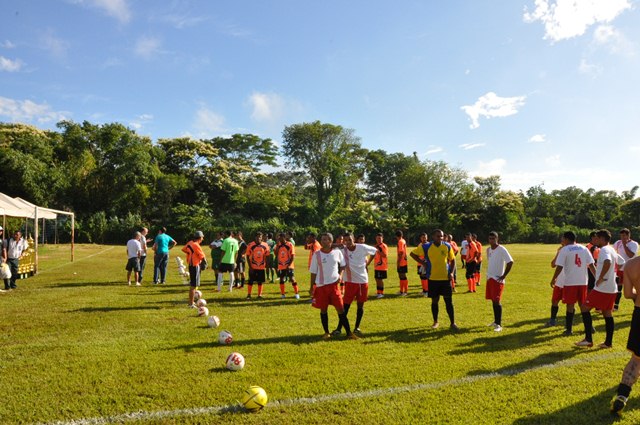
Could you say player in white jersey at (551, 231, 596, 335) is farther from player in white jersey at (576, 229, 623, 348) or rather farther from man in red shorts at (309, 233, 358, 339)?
man in red shorts at (309, 233, 358, 339)

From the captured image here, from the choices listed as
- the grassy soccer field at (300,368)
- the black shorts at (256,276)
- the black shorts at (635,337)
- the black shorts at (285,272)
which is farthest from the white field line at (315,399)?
the black shorts at (285,272)

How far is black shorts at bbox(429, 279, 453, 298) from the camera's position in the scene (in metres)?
8.94

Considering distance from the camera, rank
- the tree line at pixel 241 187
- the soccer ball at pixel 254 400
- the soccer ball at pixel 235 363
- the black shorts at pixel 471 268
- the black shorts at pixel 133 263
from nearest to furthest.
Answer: the soccer ball at pixel 254 400 → the soccer ball at pixel 235 363 → the black shorts at pixel 471 268 → the black shorts at pixel 133 263 → the tree line at pixel 241 187

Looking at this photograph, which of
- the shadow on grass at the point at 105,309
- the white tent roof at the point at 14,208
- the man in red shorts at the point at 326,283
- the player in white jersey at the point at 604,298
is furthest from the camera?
the white tent roof at the point at 14,208

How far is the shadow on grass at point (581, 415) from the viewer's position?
4660 mm

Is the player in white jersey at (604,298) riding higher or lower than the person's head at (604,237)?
lower

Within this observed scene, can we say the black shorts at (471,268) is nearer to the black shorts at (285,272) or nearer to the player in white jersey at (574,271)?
the black shorts at (285,272)

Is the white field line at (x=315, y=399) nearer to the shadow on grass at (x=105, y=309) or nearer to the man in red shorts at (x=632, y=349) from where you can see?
the man in red shorts at (x=632, y=349)

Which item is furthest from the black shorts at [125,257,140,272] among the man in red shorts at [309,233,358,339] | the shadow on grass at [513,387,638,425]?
the shadow on grass at [513,387,638,425]

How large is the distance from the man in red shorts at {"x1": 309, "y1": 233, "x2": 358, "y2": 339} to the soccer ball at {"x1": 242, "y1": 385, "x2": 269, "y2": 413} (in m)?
3.20

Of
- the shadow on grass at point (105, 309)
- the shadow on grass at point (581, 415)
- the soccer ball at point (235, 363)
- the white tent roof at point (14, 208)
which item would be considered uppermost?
the white tent roof at point (14, 208)

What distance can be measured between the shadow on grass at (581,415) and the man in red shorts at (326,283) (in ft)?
12.6

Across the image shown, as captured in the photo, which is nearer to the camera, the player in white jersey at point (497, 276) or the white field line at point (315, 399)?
the white field line at point (315, 399)

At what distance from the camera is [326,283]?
26.7 feet
